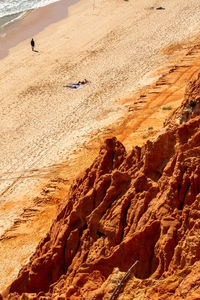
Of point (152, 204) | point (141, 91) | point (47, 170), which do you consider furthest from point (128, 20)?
point (152, 204)

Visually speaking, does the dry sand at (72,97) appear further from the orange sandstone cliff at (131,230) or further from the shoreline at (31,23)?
the orange sandstone cliff at (131,230)

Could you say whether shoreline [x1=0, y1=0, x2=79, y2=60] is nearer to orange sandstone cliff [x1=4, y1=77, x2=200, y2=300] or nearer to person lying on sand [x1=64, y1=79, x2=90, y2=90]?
person lying on sand [x1=64, y1=79, x2=90, y2=90]

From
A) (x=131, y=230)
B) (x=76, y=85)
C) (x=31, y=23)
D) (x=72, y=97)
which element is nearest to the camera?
(x=131, y=230)

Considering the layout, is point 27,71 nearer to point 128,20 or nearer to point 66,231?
point 128,20

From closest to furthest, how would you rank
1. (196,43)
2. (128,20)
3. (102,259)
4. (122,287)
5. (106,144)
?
(122,287) < (102,259) < (106,144) < (196,43) < (128,20)

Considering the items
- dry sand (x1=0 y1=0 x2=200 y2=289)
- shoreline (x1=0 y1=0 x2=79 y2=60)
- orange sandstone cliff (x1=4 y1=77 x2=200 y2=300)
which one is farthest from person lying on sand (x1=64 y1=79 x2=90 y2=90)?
orange sandstone cliff (x1=4 y1=77 x2=200 y2=300)

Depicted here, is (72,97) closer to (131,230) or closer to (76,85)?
(76,85)

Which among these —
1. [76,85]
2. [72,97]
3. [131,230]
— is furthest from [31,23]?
[131,230]
